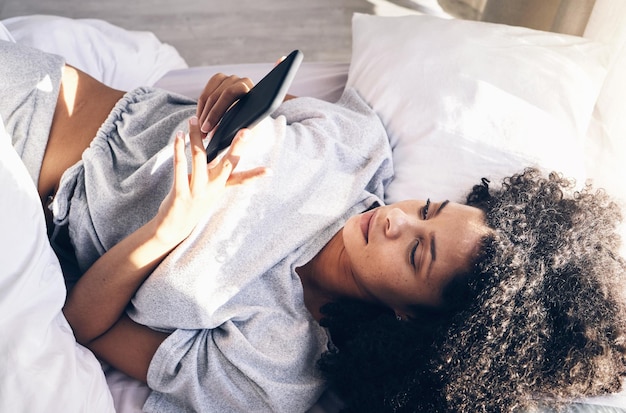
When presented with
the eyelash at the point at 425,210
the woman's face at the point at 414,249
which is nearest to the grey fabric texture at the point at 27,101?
the woman's face at the point at 414,249

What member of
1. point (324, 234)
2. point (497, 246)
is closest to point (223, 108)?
point (324, 234)

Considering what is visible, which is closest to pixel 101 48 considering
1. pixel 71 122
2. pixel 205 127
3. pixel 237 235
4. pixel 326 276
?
pixel 71 122

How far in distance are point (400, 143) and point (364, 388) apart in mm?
519

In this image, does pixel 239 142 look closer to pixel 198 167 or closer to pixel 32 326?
pixel 198 167

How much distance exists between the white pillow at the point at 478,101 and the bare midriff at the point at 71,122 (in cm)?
57

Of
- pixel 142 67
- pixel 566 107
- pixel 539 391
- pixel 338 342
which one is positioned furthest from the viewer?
pixel 142 67

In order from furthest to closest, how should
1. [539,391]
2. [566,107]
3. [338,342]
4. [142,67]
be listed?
1. [142,67]
2. [566,107]
3. [338,342]
4. [539,391]

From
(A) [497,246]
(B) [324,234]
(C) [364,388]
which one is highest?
(A) [497,246]

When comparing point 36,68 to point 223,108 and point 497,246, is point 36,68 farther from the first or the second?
point 497,246

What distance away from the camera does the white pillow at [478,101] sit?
109 cm

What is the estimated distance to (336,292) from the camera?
3.32 feet

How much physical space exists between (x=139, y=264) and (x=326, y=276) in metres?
0.34

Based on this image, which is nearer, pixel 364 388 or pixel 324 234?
pixel 364 388

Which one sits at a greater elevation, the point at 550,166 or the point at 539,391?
the point at 550,166
